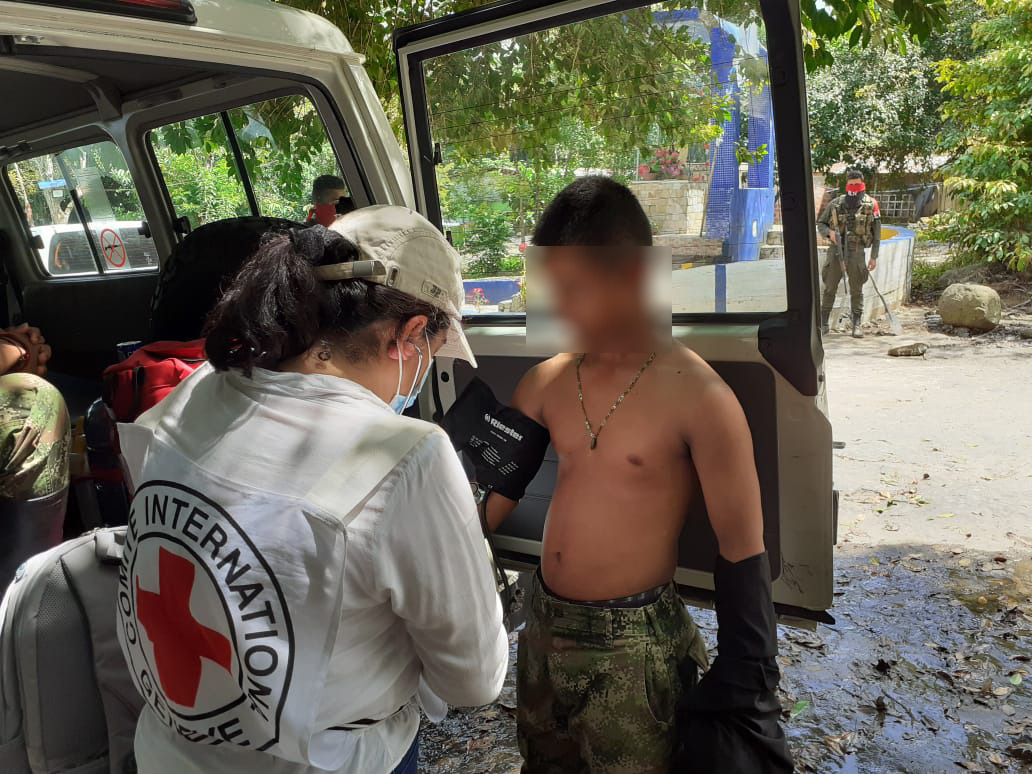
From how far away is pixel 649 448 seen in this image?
5.92 ft

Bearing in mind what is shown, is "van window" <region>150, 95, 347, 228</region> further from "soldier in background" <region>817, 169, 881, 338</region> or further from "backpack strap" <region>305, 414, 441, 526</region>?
"soldier in background" <region>817, 169, 881, 338</region>

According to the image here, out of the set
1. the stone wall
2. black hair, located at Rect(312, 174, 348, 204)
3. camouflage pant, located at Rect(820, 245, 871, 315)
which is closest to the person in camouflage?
black hair, located at Rect(312, 174, 348, 204)

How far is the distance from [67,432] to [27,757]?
44.0 inches

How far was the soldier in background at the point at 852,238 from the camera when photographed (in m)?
9.93

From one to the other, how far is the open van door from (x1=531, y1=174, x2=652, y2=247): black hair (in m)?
0.13

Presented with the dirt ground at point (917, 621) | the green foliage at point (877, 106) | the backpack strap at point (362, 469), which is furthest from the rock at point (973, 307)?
the backpack strap at point (362, 469)

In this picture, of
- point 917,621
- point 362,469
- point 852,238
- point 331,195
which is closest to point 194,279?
point 331,195

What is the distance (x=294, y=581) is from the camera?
3.43 feet

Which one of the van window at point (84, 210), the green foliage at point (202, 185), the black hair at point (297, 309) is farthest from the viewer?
the van window at point (84, 210)

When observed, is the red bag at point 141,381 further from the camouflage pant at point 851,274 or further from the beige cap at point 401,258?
the camouflage pant at point 851,274

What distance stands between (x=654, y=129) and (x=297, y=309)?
1292 mm

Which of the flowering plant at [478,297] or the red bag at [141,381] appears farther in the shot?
the flowering plant at [478,297]

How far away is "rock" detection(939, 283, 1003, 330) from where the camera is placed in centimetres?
970

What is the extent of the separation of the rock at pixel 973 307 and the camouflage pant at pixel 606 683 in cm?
948
